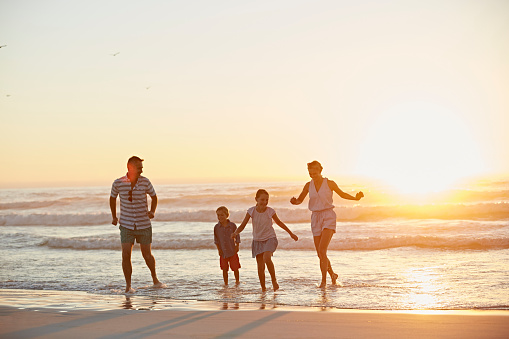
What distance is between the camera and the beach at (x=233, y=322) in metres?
5.12

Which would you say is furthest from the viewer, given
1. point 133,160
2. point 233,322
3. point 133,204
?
point 133,204

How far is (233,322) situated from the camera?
224 inches

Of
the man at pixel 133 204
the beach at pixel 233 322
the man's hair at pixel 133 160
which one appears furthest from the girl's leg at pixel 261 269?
the man's hair at pixel 133 160

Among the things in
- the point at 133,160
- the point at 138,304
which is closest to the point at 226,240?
the point at 133,160

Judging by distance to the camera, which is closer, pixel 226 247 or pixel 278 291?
pixel 278 291

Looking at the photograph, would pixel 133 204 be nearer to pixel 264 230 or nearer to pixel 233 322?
pixel 264 230

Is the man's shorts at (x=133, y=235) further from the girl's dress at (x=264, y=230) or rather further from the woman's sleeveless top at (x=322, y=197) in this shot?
the woman's sleeveless top at (x=322, y=197)

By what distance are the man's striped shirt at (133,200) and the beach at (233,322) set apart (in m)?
1.48

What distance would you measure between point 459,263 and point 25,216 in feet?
74.4

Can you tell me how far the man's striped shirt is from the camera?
8062 millimetres

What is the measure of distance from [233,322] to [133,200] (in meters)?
3.06

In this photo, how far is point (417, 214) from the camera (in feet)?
72.2

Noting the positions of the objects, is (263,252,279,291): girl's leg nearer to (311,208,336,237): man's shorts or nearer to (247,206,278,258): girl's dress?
(247,206,278,258): girl's dress

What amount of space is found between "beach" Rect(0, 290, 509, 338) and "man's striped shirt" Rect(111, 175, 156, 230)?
4.84 feet
